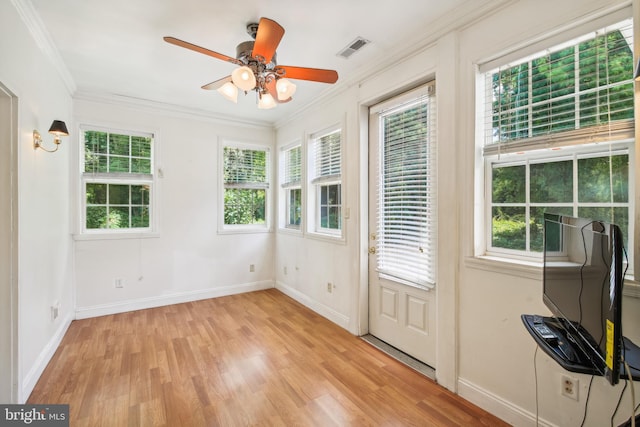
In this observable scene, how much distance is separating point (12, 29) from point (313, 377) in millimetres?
3224

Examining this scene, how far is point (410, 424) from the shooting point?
1.83 metres

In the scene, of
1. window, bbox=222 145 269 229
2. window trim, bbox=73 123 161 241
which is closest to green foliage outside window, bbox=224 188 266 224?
window, bbox=222 145 269 229

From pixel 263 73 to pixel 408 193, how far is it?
1574 millimetres

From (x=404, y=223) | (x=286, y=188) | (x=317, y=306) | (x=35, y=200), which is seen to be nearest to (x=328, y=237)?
(x=317, y=306)

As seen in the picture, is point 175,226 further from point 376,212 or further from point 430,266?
point 430,266

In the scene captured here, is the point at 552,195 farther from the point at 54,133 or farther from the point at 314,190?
the point at 54,133

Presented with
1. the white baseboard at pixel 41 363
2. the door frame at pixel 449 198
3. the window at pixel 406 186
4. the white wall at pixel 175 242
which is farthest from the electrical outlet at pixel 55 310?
the door frame at pixel 449 198

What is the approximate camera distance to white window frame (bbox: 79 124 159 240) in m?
3.55

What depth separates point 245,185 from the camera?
4.62 metres

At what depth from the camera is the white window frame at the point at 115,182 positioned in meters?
3.55

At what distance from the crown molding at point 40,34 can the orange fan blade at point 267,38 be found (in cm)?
160

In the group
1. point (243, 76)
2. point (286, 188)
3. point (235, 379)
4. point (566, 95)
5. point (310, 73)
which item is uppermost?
point (310, 73)

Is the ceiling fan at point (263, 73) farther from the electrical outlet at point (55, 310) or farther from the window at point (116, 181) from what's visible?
the electrical outlet at point (55, 310)

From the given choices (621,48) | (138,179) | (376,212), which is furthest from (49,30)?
(621,48)
